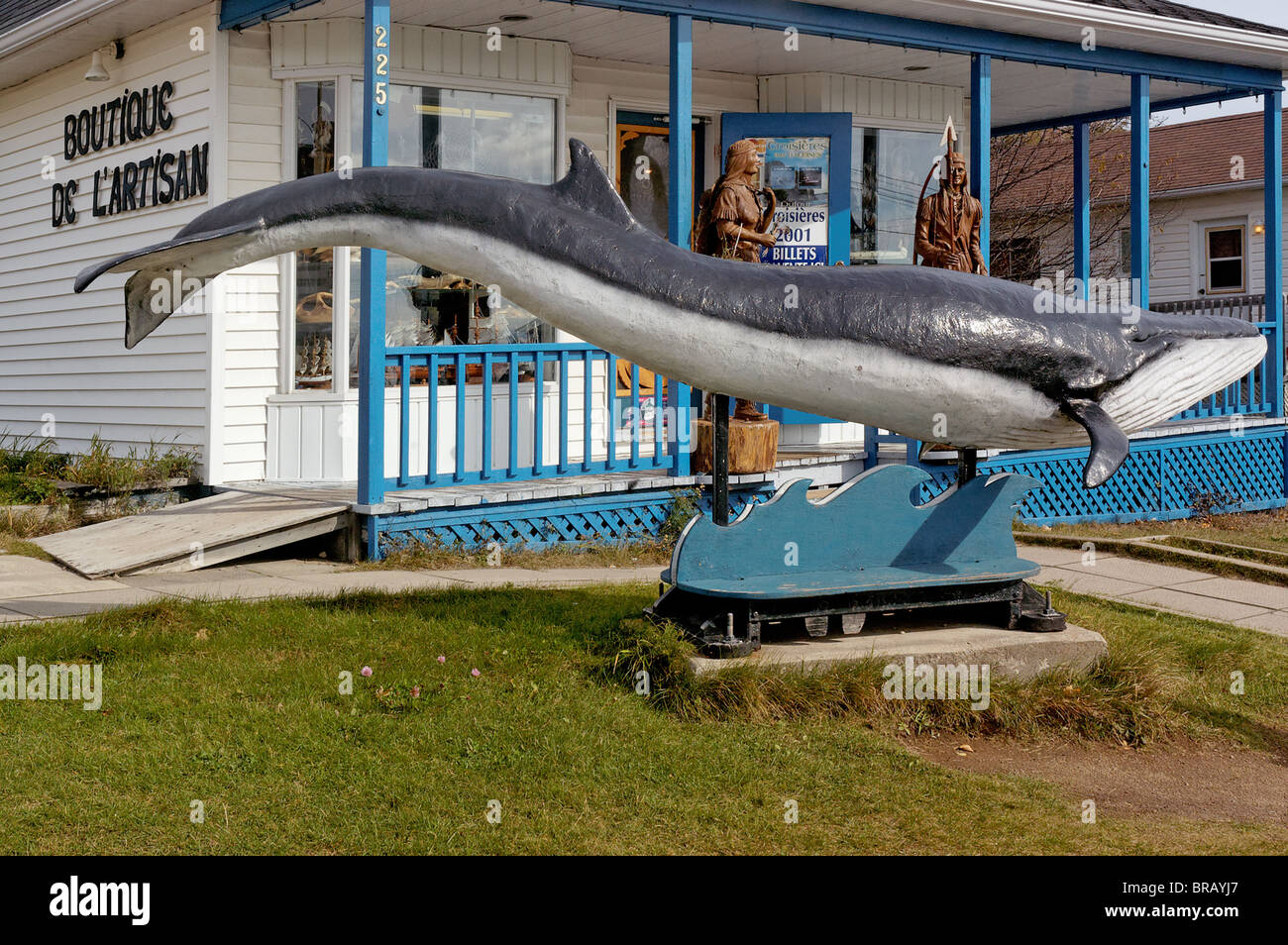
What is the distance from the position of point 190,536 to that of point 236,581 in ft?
2.44

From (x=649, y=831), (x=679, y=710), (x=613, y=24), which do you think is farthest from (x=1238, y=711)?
(x=613, y=24)

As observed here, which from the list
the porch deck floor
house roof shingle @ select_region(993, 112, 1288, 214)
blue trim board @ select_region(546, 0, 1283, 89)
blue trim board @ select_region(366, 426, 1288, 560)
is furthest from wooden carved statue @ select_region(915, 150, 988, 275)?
house roof shingle @ select_region(993, 112, 1288, 214)

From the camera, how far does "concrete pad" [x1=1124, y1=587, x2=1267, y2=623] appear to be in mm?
7855

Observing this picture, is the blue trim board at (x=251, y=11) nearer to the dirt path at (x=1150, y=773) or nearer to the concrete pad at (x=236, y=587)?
the concrete pad at (x=236, y=587)

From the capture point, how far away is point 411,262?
31.7 ft

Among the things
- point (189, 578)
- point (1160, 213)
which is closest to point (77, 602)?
point (189, 578)

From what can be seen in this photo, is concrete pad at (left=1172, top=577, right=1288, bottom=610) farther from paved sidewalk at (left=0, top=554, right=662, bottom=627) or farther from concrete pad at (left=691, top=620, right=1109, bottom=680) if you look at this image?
paved sidewalk at (left=0, top=554, right=662, bottom=627)

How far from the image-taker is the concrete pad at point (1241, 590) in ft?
27.2

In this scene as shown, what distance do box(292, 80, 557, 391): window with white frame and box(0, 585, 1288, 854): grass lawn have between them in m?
4.06

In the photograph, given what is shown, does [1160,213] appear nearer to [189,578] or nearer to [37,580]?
[189,578]

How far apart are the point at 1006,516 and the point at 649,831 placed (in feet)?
8.91

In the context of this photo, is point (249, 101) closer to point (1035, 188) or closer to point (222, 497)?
point (222, 497)

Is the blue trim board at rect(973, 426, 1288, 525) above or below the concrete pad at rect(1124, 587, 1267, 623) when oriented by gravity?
above

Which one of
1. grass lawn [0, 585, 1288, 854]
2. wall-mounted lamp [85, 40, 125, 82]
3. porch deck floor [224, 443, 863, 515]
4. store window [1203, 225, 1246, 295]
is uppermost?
store window [1203, 225, 1246, 295]
